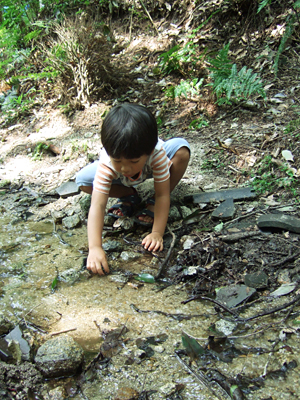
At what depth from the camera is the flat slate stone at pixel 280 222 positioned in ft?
6.98

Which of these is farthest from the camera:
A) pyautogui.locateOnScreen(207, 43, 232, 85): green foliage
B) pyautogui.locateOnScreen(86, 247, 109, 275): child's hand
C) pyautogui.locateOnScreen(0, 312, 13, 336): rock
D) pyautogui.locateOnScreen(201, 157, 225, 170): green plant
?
pyautogui.locateOnScreen(207, 43, 232, 85): green foliage

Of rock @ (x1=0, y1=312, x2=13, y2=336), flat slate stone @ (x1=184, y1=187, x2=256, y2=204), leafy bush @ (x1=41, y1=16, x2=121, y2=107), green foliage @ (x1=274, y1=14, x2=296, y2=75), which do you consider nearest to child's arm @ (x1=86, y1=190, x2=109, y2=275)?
rock @ (x1=0, y1=312, x2=13, y2=336)

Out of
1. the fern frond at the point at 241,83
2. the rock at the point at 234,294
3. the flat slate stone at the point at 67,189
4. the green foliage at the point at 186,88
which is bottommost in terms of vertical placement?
the flat slate stone at the point at 67,189

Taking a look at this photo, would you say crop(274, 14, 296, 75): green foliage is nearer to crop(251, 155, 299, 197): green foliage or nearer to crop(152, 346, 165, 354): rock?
crop(251, 155, 299, 197): green foliage

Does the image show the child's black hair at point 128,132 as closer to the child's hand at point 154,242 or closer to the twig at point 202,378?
the child's hand at point 154,242

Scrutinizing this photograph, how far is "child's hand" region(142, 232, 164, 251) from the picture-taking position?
2.29 m

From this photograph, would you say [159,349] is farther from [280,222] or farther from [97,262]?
A: [280,222]

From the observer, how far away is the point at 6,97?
228 inches

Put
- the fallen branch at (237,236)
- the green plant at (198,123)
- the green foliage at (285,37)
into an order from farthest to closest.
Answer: the green plant at (198,123), the green foliage at (285,37), the fallen branch at (237,236)

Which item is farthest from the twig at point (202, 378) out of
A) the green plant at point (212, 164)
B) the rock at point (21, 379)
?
the green plant at point (212, 164)

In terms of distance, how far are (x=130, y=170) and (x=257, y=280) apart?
40.0 inches

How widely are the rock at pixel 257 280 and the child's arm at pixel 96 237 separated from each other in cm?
89

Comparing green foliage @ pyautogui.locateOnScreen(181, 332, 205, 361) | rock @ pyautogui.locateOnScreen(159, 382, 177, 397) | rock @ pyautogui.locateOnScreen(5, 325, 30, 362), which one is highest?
rock @ pyautogui.locateOnScreen(5, 325, 30, 362)

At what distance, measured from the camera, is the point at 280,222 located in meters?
2.15
